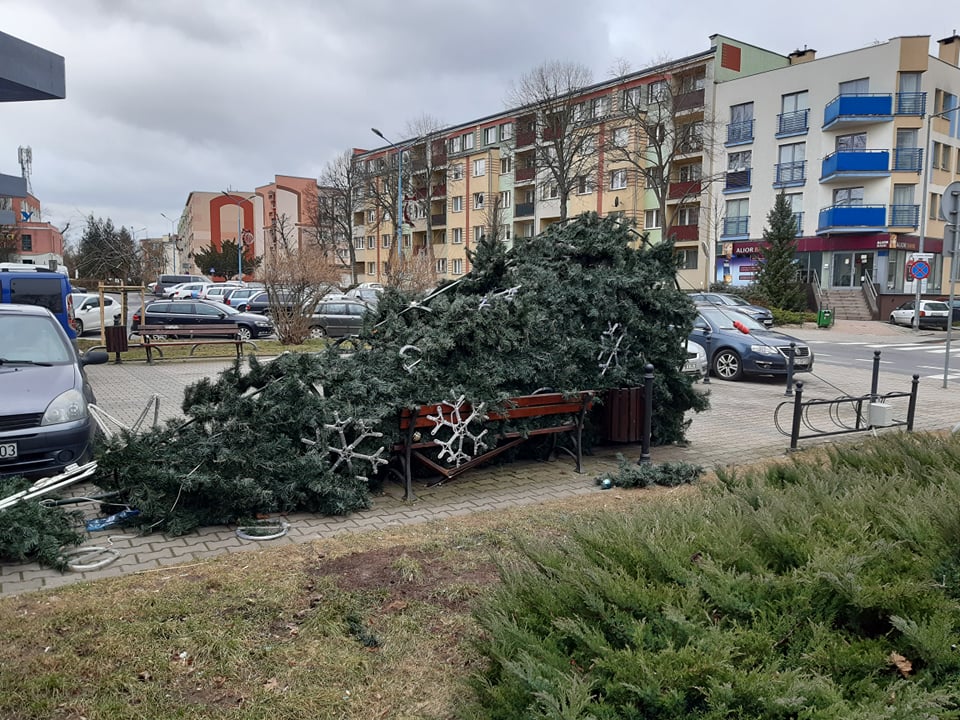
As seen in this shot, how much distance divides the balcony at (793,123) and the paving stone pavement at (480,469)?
31.3 metres

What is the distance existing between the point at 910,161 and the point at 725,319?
31.2m

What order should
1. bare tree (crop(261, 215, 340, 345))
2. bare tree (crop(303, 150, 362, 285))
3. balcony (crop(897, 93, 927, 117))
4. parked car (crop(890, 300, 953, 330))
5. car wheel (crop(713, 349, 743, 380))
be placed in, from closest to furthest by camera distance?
car wheel (crop(713, 349, 743, 380)) → bare tree (crop(261, 215, 340, 345)) → parked car (crop(890, 300, 953, 330)) → balcony (crop(897, 93, 927, 117)) → bare tree (crop(303, 150, 362, 285))

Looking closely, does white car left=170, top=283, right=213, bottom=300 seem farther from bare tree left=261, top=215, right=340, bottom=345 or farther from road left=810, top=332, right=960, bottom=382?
road left=810, top=332, right=960, bottom=382

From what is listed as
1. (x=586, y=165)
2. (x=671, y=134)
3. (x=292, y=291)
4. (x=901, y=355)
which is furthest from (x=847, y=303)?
(x=292, y=291)

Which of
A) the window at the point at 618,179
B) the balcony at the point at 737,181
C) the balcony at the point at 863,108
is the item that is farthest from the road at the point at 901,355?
the window at the point at 618,179

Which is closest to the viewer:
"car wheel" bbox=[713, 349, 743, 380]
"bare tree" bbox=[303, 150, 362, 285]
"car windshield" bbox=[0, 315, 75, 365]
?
"car windshield" bbox=[0, 315, 75, 365]

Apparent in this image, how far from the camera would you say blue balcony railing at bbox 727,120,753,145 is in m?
45.7

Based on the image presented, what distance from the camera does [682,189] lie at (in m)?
48.5

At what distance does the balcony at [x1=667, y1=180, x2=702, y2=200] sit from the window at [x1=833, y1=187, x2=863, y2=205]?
27.6 ft

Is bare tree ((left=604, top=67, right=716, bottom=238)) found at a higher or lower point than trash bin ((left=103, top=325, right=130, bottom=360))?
higher

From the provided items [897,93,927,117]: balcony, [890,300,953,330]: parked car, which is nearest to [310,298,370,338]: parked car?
[890,300,953,330]: parked car

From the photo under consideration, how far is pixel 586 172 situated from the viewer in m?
50.0

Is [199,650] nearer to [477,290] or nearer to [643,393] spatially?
[477,290]

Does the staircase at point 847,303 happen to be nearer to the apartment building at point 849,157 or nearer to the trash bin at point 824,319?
the apartment building at point 849,157
